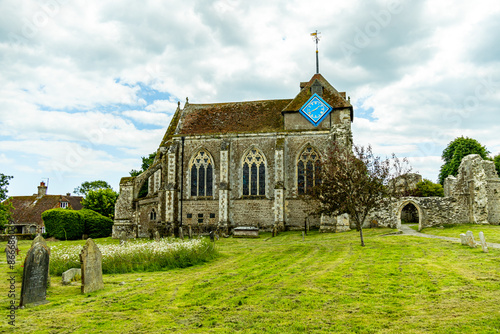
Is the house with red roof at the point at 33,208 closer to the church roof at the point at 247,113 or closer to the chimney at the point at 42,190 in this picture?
the chimney at the point at 42,190

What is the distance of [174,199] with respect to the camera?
31219 mm

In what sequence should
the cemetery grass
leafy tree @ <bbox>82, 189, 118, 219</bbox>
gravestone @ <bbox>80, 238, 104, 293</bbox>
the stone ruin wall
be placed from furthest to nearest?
leafy tree @ <bbox>82, 189, 118, 219</bbox> → the stone ruin wall → gravestone @ <bbox>80, 238, 104, 293</bbox> → the cemetery grass

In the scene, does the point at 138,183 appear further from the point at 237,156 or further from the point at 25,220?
the point at 25,220

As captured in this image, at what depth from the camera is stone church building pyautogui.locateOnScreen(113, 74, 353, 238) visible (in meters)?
29.7

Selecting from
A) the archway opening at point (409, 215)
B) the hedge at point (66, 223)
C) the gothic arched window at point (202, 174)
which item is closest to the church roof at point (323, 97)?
the gothic arched window at point (202, 174)

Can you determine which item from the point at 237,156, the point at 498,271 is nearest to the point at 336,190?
the point at 498,271

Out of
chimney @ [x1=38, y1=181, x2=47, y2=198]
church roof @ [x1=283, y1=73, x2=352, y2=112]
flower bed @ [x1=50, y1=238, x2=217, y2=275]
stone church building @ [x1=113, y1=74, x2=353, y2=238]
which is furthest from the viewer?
chimney @ [x1=38, y1=181, x2=47, y2=198]

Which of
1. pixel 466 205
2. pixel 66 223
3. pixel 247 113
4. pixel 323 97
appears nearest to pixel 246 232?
pixel 247 113

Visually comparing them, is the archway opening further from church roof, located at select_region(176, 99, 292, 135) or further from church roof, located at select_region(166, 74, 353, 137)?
church roof, located at select_region(176, 99, 292, 135)

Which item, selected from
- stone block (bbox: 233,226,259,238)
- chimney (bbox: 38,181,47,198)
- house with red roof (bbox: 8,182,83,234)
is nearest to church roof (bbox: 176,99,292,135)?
stone block (bbox: 233,226,259,238)

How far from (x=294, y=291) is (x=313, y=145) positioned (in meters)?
22.1

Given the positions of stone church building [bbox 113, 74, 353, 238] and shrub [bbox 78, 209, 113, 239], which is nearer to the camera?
stone church building [bbox 113, 74, 353, 238]

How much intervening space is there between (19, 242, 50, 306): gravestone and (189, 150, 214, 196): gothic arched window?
76.1ft

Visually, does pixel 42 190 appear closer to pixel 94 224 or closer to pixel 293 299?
pixel 94 224
